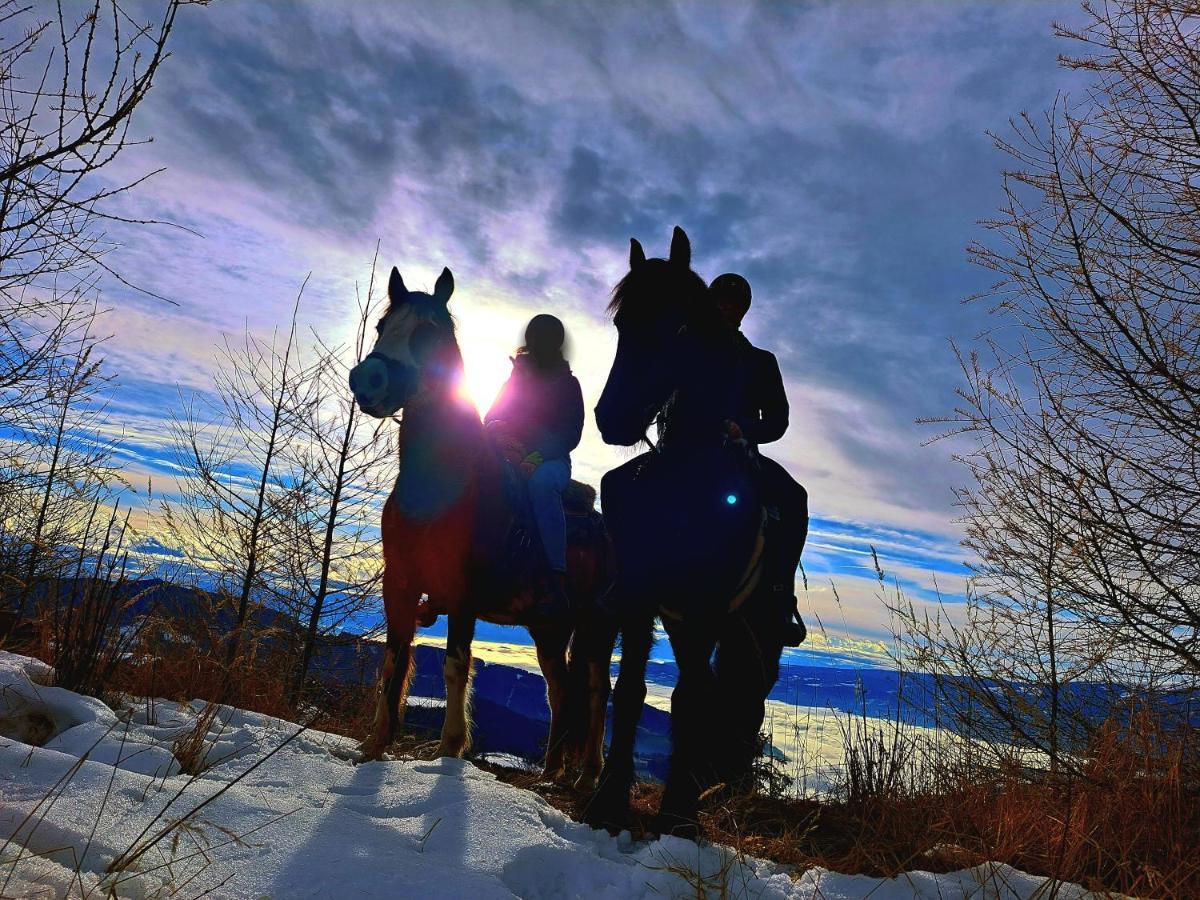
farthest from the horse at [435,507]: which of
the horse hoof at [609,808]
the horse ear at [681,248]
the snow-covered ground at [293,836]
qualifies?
the horse ear at [681,248]

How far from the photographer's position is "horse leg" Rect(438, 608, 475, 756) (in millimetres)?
4156

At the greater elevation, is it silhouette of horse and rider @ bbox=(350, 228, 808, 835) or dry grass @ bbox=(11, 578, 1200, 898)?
silhouette of horse and rider @ bbox=(350, 228, 808, 835)

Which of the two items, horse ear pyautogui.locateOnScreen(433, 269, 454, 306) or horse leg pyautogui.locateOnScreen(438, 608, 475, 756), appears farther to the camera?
horse ear pyautogui.locateOnScreen(433, 269, 454, 306)

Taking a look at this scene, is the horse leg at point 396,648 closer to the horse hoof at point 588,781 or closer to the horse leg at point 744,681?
the horse hoof at point 588,781

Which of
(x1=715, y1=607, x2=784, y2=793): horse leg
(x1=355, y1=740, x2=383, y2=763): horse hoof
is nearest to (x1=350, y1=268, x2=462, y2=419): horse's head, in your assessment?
(x1=355, y1=740, x2=383, y2=763): horse hoof

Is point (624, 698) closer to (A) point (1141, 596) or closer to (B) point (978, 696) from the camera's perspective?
(B) point (978, 696)

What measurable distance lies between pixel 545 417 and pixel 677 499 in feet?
Result: 8.01

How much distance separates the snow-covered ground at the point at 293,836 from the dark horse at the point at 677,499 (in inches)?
27.2

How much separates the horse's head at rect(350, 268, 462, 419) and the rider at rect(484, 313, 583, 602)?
1014 millimetres

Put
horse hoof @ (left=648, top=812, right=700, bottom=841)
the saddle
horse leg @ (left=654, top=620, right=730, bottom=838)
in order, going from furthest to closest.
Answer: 1. the saddle
2. horse leg @ (left=654, top=620, right=730, bottom=838)
3. horse hoof @ (left=648, top=812, right=700, bottom=841)

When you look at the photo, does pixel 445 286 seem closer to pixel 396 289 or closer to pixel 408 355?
pixel 396 289

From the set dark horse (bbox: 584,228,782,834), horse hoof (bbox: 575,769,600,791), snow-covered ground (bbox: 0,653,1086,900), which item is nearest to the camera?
snow-covered ground (bbox: 0,653,1086,900)

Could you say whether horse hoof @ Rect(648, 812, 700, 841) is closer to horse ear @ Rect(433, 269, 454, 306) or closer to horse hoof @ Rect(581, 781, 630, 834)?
horse hoof @ Rect(581, 781, 630, 834)

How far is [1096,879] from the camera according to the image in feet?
7.45
